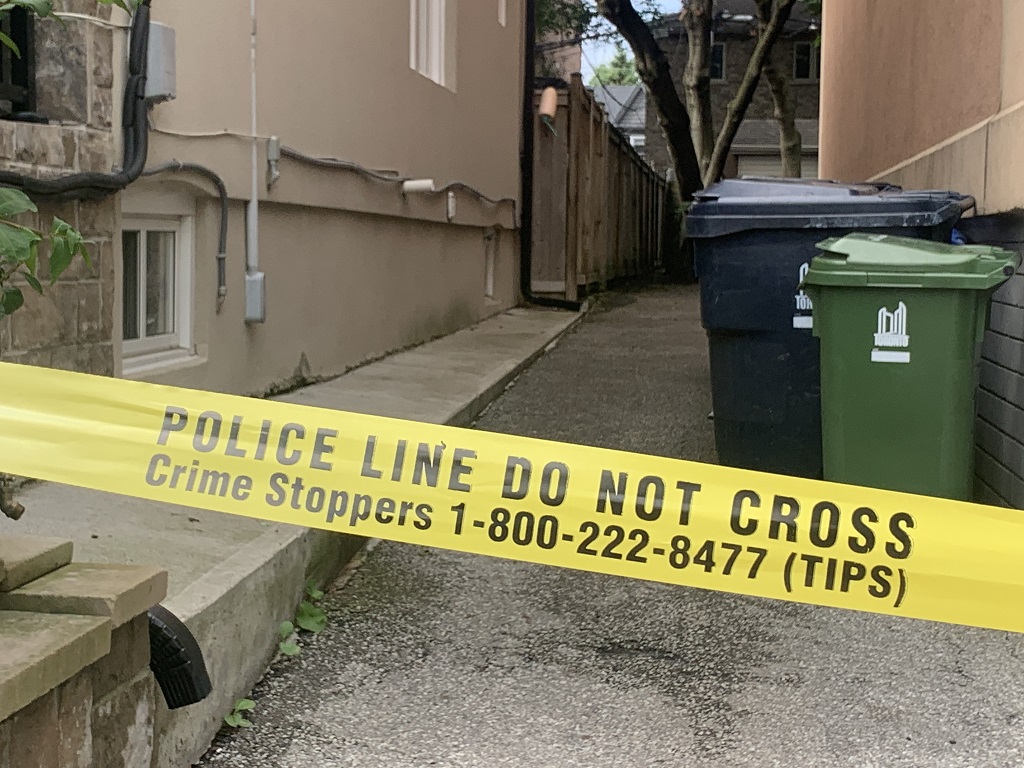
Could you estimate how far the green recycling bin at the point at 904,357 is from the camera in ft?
14.5

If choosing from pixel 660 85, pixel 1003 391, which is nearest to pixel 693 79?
pixel 660 85

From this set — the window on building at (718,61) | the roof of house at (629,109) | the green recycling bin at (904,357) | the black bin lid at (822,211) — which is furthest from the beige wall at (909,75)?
the roof of house at (629,109)

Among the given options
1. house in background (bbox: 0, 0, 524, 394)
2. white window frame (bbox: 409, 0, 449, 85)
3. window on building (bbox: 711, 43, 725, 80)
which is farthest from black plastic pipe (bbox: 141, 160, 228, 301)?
window on building (bbox: 711, 43, 725, 80)

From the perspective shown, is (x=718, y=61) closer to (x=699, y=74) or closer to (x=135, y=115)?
(x=699, y=74)

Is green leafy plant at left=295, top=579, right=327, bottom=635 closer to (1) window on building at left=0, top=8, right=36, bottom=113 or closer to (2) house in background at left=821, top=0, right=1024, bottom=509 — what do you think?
(1) window on building at left=0, top=8, right=36, bottom=113

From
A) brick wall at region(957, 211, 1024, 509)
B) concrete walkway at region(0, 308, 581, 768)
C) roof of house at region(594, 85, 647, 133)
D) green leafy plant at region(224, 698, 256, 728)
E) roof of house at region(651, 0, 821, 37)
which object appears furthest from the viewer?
roof of house at region(594, 85, 647, 133)

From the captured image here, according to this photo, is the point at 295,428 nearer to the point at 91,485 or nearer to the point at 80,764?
the point at 91,485

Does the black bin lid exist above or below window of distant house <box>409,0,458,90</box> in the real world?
below

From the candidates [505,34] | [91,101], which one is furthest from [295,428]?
[505,34]

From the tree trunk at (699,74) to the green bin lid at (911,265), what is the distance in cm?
1853

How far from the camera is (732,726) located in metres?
3.17

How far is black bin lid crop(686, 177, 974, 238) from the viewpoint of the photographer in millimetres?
5062

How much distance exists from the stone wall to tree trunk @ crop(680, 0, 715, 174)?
746 inches

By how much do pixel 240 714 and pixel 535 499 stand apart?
118cm
